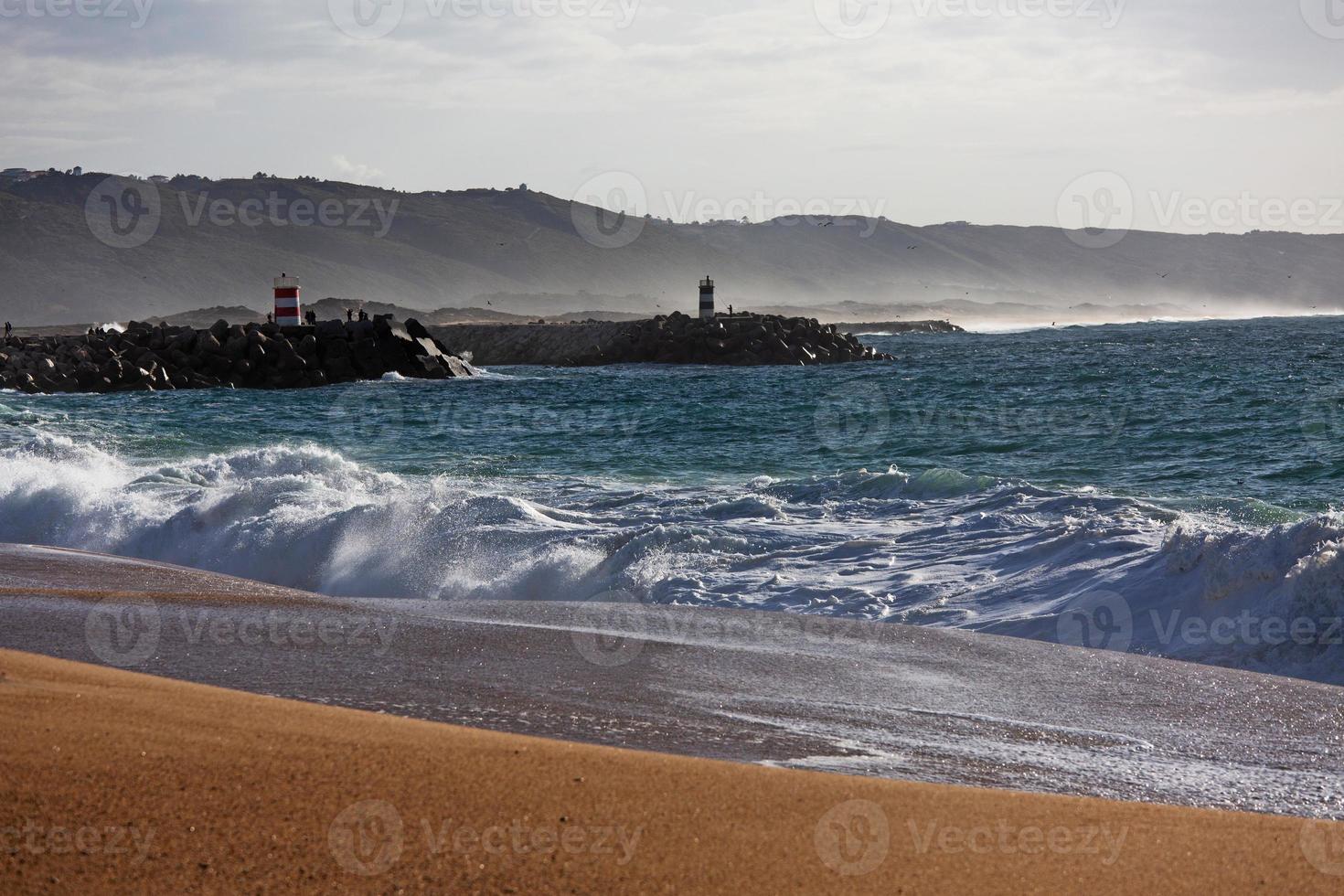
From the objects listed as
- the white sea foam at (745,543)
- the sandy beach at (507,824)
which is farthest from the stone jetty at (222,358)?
the sandy beach at (507,824)

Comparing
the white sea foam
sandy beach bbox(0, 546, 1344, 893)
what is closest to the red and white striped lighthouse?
the white sea foam

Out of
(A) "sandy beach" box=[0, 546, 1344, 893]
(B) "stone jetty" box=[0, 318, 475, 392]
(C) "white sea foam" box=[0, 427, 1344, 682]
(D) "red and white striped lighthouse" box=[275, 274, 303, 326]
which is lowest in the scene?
(C) "white sea foam" box=[0, 427, 1344, 682]

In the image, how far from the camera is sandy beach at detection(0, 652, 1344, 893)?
3406 mm

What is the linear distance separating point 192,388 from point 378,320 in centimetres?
827

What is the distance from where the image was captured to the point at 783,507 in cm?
1443

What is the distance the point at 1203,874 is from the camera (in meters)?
3.85

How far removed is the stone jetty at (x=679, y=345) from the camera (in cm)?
5962

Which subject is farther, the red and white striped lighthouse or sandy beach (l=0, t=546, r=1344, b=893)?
the red and white striped lighthouse

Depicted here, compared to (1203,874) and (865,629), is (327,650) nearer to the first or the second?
(865,629)

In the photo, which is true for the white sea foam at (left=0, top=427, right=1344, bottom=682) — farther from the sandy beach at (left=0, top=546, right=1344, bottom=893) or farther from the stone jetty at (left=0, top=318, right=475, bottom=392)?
the stone jetty at (left=0, top=318, right=475, bottom=392)

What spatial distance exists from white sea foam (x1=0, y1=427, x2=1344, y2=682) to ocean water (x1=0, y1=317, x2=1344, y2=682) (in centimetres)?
3

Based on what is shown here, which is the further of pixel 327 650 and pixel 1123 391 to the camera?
pixel 1123 391

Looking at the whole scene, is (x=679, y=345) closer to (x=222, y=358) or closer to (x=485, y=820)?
(x=222, y=358)

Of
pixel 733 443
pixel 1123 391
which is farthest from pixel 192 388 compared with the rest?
pixel 1123 391
